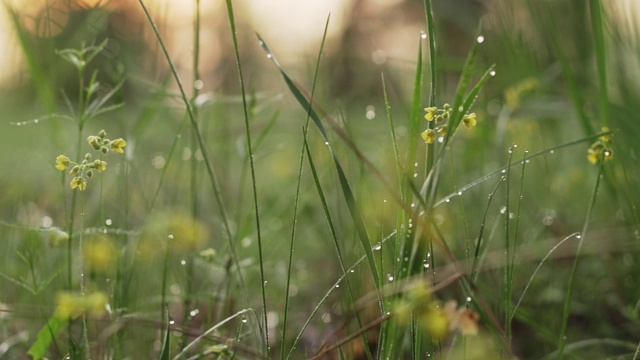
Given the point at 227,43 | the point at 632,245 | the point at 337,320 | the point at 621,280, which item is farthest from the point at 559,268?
the point at 227,43

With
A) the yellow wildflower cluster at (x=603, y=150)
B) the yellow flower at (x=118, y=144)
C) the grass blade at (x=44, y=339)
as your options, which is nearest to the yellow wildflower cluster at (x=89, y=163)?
the yellow flower at (x=118, y=144)

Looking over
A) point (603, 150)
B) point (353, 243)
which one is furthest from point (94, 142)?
point (603, 150)

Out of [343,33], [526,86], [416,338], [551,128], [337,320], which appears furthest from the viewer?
[343,33]

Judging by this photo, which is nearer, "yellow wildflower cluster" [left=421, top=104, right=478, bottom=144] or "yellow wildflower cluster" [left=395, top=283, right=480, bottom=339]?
"yellow wildflower cluster" [left=395, top=283, right=480, bottom=339]

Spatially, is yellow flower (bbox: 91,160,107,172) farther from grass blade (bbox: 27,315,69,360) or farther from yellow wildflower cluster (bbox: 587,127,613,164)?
yellow wildflower cluster (bbox: 587,127,613,164)

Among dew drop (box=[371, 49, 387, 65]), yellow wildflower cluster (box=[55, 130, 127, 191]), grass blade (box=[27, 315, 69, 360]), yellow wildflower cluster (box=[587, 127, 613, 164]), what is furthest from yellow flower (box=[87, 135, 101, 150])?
dew drop (box=[371, 49, 387, 65])

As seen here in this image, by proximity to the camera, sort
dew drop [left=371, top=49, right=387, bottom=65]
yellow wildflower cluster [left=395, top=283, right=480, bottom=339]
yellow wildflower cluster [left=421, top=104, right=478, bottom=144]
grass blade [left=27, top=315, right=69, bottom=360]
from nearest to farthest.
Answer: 1. yellow wildflower cluster [left=395, top=283, right=480, bottom=339]
2. yellow wildflower cluster [left=421, top=104, right=478, bottom=144]
3. grass blade [left=27, top=315, right=69, bottom=360]
4. dew drop [left=371, top=49, right=387, bottom=65]

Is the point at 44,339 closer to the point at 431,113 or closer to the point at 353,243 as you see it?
the point at 353,243

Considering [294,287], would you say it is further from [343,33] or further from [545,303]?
[343,33]
